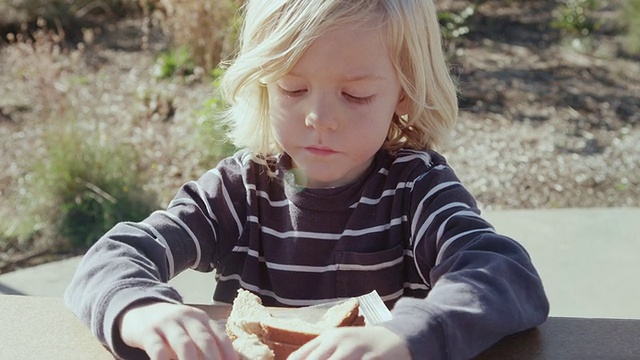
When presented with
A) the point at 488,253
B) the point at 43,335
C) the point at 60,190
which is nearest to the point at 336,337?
the point at 488,253

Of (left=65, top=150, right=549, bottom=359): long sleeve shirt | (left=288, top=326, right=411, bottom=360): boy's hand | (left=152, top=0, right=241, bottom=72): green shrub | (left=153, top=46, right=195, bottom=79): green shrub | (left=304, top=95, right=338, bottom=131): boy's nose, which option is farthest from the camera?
(left=153, top=46, right=195, bottom=79): green shrub

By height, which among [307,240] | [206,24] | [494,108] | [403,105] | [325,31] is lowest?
[494,108]

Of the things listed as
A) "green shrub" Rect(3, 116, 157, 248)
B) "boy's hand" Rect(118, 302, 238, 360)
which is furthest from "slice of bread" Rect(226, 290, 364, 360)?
"green shrub" Rect(3, 116, 157, 248)

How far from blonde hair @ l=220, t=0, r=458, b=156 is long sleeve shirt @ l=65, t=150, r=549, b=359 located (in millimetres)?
94

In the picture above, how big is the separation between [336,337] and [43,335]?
1.61 ft

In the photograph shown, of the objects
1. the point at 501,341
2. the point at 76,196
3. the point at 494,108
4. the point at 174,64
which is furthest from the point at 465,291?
the point at 174,64

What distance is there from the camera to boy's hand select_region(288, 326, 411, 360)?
1203 millimetres

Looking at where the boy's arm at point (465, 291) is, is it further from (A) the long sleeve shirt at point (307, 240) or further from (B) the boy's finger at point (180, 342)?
(B) the boy's finger at point (180, 342)

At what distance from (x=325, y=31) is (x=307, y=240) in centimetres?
45

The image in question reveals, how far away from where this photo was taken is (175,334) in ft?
4.20

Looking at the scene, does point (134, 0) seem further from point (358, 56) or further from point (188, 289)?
point (358, 56)

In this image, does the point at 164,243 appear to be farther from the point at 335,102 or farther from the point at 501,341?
the point at 501,341

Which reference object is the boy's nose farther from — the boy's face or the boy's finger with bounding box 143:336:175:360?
the boy's finger with bounding box 143:336:175:360

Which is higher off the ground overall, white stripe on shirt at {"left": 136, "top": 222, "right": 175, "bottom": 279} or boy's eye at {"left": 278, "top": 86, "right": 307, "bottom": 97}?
boy's eye at {"left": 278, "top": 86, "right": 307, "bottom": 97}
